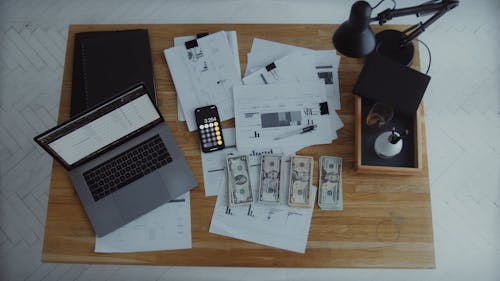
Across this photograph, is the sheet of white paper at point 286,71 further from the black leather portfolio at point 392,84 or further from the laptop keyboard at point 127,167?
the laptop keyboard at point 127,167

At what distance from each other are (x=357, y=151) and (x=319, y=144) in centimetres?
14

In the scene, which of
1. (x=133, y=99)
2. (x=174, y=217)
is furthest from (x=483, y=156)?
(x=133, y=99)

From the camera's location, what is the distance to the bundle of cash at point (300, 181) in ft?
4.27

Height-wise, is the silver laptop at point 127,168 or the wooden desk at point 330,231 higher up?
the silver laptop at point 127,168

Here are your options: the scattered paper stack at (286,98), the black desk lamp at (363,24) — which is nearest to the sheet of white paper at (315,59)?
the scattered paper stack at (286,98)

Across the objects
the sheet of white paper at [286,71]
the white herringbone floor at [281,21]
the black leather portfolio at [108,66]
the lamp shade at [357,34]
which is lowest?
the white herringbone floor at [281,21]

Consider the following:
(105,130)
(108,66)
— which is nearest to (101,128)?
(105,130)

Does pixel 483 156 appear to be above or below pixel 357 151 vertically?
below

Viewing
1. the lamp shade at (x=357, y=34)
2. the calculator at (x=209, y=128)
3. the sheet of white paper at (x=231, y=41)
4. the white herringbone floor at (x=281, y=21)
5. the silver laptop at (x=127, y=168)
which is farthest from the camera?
the white herringbone floor at (x=281, y=21)

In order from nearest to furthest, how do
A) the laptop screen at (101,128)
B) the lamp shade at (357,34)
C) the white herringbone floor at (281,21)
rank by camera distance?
the lamp shade at (357,34)
the laptop screen at (101,128)
the white herringbone floor at (281,21)

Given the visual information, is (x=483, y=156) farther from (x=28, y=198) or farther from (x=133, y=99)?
(x=28, y=198)

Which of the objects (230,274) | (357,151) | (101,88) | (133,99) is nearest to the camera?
(133,99)

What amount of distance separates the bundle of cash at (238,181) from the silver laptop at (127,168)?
128 mm

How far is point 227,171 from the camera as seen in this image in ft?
4.41
